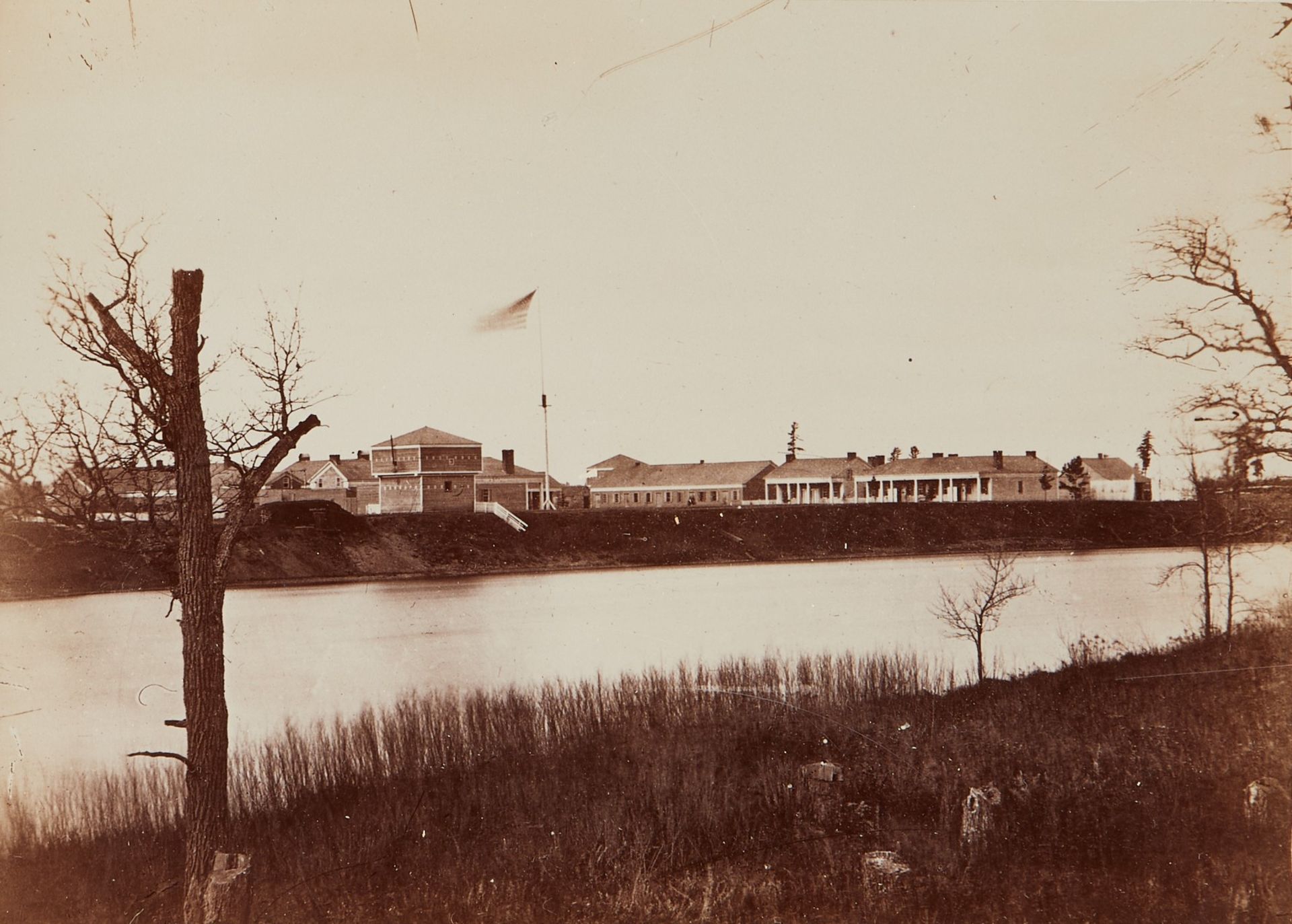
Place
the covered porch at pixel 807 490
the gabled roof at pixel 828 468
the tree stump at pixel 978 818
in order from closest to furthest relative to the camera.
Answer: the tree stump at pixel 978 818, the gabled roof at pixel 828 468, the covered porch at pixel 807 490

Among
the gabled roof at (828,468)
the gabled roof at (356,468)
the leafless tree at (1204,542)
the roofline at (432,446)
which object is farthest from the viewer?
the gabled roof at (828,468)

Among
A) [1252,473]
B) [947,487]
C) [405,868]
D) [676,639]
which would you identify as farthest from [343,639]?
[947,487]

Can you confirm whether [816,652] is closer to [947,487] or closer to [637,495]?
[947,487]

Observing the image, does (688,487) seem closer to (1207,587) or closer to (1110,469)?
(1110,469)

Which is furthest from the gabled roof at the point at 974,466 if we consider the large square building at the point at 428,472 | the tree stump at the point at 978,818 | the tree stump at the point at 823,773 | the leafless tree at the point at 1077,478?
the large square building at the point at 428,472

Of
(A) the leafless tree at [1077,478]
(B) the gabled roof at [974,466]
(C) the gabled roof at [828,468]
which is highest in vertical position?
(C) the gabled roof at [828,468]

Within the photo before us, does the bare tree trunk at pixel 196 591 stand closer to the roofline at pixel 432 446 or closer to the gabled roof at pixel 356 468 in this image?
the roofline at pixel 432 446
